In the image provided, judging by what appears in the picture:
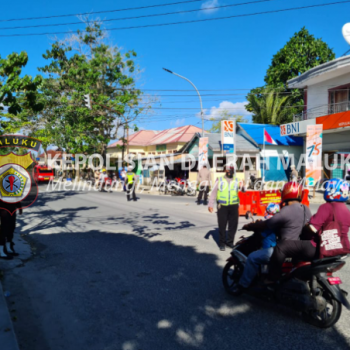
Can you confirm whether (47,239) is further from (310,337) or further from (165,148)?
(165,148)

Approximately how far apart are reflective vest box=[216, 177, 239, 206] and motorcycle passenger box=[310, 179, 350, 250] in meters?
3.10

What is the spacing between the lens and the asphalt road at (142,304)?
3.60 metres

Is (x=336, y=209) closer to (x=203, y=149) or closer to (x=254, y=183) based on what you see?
(x=203, y=149)

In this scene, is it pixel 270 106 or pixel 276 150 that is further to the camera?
pixel 270 106

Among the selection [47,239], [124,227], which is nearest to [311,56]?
[124,227]

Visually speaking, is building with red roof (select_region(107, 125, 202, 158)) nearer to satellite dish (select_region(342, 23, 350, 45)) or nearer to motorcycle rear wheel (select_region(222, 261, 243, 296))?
satellite dish (select_region(342, 23, 350, 45))

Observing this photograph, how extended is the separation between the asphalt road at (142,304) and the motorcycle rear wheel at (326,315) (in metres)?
0.08

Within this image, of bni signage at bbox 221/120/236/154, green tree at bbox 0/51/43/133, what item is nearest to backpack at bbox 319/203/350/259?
green tree at bbox 0/51/43/133

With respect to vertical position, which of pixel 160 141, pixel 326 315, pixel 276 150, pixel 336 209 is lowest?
pixel 326 315

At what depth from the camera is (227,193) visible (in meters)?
6.90

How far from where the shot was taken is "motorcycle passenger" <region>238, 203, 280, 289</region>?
4.21m

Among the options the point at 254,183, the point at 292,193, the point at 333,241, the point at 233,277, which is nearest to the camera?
the point at 333,241

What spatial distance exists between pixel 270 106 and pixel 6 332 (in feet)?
99.6

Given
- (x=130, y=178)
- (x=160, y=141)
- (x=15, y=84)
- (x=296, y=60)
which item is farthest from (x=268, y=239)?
(x=160, y=141)
